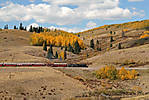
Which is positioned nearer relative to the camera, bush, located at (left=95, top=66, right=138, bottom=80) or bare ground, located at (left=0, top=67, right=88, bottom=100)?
bare ground, located at (left=0, top=67, right=88, bottom=100)

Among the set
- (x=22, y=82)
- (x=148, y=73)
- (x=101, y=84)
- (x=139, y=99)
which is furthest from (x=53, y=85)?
(x=148, y=73)

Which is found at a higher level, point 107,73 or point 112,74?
point 107,73

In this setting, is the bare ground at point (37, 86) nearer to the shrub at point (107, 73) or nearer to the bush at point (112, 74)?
the shrub at point (107, 73)

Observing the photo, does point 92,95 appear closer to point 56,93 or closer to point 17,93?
point 56,93

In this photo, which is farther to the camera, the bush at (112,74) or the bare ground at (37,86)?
the bush at (112,74)

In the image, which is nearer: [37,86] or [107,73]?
[37,86]

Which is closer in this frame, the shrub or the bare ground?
the bare ground

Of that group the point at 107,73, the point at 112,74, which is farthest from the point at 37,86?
the point at 112,74

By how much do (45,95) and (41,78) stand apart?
7.47 metres

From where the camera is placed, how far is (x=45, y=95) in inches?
1496

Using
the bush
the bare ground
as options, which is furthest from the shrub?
the bare ground

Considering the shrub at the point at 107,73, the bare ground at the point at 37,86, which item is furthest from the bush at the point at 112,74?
the bare ground at the point at 37,86

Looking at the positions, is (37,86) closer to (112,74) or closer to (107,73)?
(107,73)

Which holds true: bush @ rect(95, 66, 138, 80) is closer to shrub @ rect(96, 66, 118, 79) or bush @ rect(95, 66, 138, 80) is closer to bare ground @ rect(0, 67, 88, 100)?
shrub @ rect(96, 66, 118, 79)
